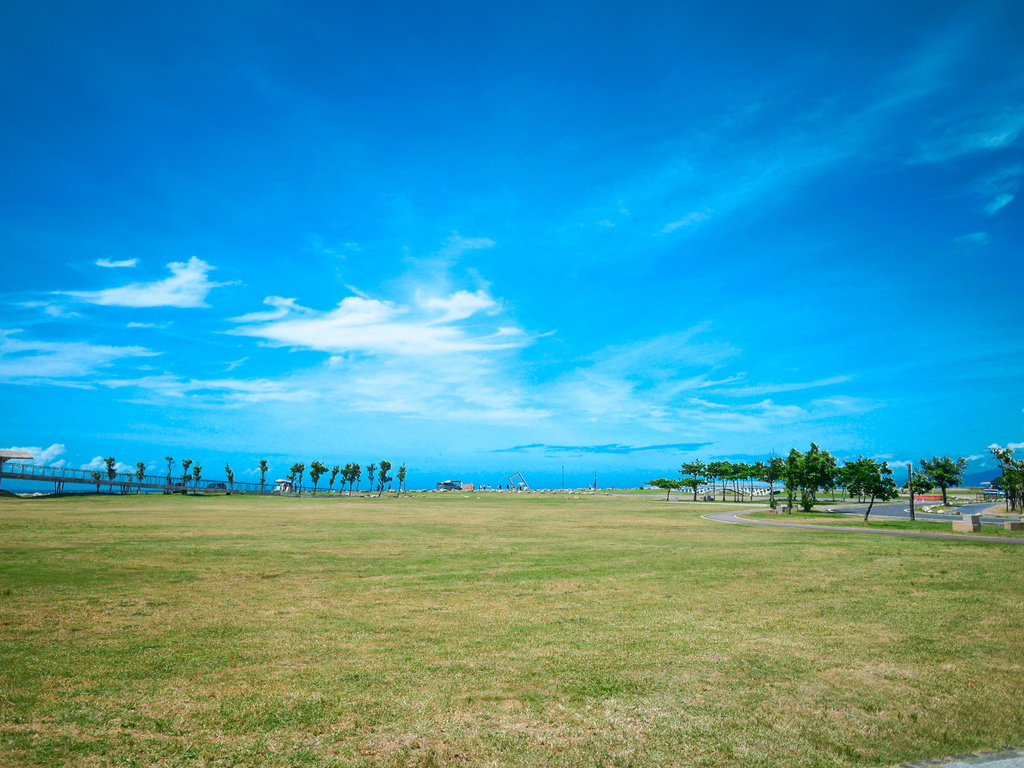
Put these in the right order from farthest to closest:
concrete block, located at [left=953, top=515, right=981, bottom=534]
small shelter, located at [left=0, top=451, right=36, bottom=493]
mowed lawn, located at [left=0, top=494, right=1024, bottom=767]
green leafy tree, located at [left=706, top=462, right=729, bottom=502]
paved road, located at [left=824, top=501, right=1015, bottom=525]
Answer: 1. green leafy tree, located at [left=706, top=462, right=729, bottom=502]
2. small shelter, located at [left=0, top=451, right=36, bottom=493]
3. paved road, located at [left=824, top=501, right=1015, bottom=525]
4. concrete block, located at [left=953, top=515, right=981, bottom=534]
5. mowed lawn, located at [left=0, top=494, right=1024, bottom=767]

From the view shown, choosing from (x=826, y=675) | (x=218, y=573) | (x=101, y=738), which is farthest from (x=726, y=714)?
(x=218, y=573)

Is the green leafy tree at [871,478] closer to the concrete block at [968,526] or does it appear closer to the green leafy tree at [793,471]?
the green leafy tree at [793,471]

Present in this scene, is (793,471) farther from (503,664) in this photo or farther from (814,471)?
(503,664)

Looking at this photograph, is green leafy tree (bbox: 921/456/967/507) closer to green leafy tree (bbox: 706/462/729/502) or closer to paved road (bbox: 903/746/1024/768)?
green leafy tree (bbox: 706/462/729/502)

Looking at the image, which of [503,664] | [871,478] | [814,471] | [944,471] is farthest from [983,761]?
[944,471]

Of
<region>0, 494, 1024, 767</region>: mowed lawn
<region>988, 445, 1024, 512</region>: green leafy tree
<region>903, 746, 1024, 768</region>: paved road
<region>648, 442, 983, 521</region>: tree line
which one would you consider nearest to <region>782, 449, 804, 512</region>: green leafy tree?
<region>648, 442, 983, 521</region>: tree line

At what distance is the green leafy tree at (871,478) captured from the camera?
175 ft

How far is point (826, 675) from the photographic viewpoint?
957cm

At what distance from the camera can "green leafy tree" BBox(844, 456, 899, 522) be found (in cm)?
5334

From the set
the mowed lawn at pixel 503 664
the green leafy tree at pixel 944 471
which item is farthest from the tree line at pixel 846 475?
the mowed lawn at pixel 503 664

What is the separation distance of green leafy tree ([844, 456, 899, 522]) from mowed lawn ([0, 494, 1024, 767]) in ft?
117

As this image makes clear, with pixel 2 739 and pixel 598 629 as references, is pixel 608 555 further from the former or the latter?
pixel 2 739

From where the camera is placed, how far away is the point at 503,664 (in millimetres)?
9977

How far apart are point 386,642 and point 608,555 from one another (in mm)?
15469
